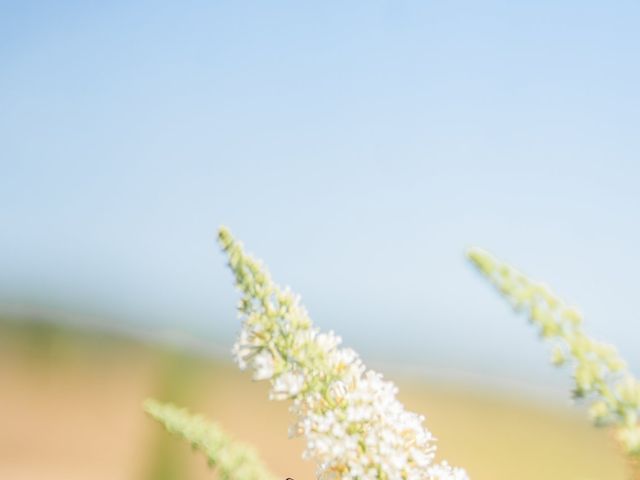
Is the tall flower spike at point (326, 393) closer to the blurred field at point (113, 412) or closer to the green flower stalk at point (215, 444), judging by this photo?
the green flower stalk at point (215, 444)

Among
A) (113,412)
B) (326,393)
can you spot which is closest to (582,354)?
(326,393)

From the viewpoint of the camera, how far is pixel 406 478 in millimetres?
1138

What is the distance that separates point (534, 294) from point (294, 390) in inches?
17.2

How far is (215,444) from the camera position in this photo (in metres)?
1.01

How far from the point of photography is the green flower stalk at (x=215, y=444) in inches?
37.4

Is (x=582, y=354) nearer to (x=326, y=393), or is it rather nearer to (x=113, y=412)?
(x=326, y=393)

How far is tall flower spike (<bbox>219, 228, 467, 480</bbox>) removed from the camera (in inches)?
44.0

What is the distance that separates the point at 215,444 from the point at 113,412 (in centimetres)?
1344

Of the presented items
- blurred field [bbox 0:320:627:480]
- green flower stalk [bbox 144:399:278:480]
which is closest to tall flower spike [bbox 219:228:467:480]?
green flower stalk [bbox 144:399:278:480]

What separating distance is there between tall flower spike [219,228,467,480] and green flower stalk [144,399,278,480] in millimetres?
131

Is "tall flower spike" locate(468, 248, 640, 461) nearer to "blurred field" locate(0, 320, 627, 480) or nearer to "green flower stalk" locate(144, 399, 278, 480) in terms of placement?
"green flower stalk" locate(144, 399, 278, 480)

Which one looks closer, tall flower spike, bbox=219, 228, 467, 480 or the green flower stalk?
the green flower stalk

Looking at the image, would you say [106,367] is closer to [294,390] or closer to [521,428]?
[521,428]

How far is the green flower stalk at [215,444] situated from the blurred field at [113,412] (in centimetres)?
1014
